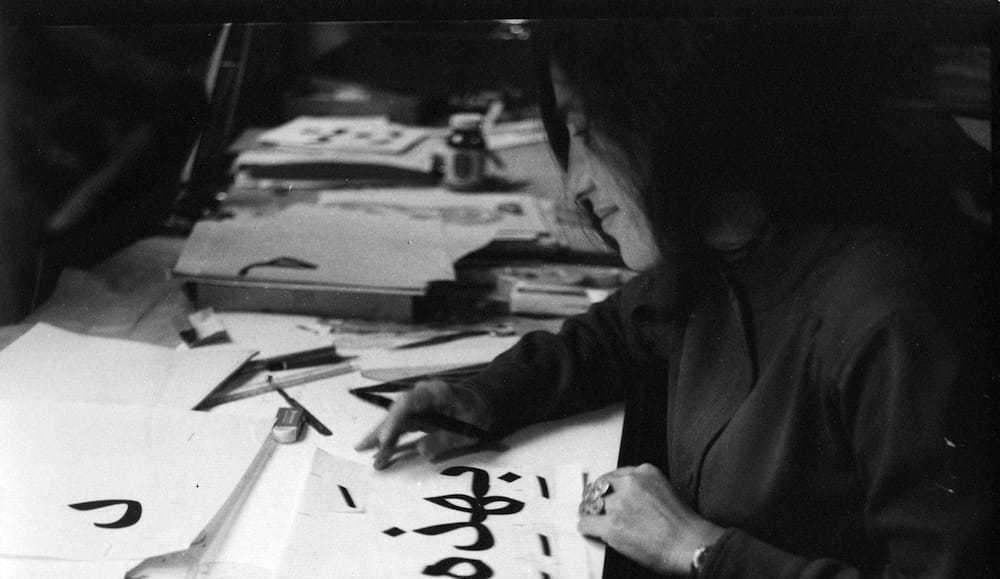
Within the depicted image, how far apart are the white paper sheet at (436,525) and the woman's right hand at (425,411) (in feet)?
0.08

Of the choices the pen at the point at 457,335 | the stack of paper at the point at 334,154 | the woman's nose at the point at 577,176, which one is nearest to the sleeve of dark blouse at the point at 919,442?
the woman's nose at the point at 577,176

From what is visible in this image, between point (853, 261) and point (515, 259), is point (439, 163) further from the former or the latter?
point (853, 261)

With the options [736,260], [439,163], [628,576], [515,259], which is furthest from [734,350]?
[439,163]

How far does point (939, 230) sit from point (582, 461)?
321 mm

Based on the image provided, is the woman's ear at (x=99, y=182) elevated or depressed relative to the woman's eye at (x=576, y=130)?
depressed

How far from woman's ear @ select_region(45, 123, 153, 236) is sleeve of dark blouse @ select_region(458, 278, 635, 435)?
0.43 m

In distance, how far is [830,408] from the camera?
0.55m

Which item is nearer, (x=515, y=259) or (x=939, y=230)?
(x=939, y=230)

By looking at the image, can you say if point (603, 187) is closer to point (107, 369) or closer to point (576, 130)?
point (576, 130)

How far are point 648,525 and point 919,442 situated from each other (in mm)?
201

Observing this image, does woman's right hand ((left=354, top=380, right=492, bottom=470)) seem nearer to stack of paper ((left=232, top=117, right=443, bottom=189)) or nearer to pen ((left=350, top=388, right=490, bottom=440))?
pen ((left=350, top=388, right=490, bottom=440))

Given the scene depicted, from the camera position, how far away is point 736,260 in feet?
2.11

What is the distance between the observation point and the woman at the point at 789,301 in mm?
506

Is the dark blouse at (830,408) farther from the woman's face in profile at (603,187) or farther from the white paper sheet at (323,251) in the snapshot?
the white paper sheet at (323,251)
